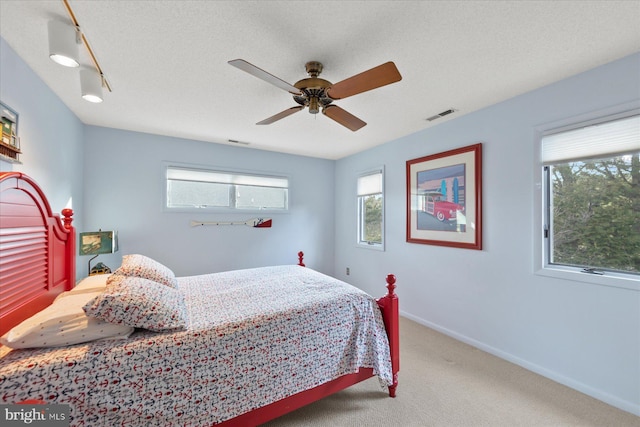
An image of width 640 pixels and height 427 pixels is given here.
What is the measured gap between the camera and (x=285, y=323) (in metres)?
1.65

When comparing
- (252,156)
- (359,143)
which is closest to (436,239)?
(359,143)

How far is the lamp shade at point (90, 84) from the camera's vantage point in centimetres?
179

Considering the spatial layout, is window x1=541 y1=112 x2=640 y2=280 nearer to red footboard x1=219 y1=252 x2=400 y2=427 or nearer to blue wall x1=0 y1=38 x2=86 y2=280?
red footboard x1=219 y1=252 x2=400 y2=427

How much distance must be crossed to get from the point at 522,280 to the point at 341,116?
2.20 meters

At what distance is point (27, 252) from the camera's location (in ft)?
5.05

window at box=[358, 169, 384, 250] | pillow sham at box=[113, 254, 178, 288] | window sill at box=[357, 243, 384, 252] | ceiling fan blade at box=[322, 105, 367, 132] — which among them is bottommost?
window sill at box=[357, 243, 384, 252]

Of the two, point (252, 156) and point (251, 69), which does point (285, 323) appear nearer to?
point (251, 69)

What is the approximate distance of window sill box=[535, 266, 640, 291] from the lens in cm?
183

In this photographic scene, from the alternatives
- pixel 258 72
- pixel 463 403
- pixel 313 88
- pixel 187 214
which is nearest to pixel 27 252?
pixel 258 72

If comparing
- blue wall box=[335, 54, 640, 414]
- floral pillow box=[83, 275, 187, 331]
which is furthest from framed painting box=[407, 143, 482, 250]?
floral pillow box=[83, 275, 187, 331]

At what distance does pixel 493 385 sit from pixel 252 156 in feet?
13.0

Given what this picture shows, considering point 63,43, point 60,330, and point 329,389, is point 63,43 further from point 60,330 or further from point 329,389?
point 329,389

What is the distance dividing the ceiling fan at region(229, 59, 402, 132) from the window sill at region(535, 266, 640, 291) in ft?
6.72

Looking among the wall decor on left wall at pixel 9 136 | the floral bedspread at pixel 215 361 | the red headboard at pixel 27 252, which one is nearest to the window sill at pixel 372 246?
the floral bedspread at pixel 215 361
